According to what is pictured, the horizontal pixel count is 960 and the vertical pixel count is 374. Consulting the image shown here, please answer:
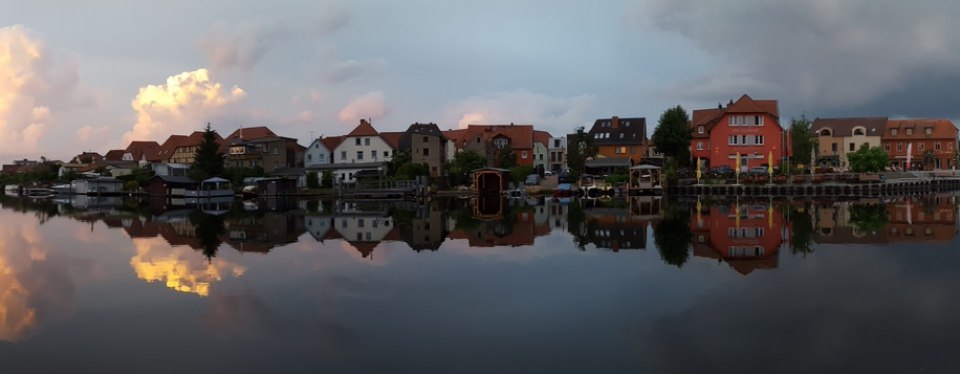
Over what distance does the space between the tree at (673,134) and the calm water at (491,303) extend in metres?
45.6

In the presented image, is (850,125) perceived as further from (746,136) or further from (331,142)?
(331,142)

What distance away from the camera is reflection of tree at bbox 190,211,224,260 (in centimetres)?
1832

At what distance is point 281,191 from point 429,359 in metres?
57.0

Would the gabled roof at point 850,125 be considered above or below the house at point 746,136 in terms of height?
above

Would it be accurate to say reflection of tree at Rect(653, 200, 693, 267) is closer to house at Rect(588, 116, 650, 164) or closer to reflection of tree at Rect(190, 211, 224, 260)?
reflection of tree at Rect(190, 211, 224, 260)

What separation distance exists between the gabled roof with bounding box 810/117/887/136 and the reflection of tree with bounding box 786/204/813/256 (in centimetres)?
6300

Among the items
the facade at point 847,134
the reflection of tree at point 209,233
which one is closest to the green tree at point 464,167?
the reflection of tree at point 209,233

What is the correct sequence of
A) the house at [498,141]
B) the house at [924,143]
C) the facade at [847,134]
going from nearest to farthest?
1. the house at [498,141]
2. the house at [924,143]
3. the facade at [847,134]

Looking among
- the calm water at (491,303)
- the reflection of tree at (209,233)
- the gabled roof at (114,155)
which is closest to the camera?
the calm water at (491,303)

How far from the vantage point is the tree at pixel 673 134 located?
65938mm

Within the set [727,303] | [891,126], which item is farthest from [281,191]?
[891,126]

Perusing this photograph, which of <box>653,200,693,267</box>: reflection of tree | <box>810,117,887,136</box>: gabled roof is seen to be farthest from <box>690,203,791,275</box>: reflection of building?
<box>810,117,887,136</box>: gabled roof

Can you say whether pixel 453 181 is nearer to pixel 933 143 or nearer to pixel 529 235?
pixel 529 235

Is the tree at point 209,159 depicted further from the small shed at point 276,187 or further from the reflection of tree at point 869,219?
the reflection of tree at point 869,219
